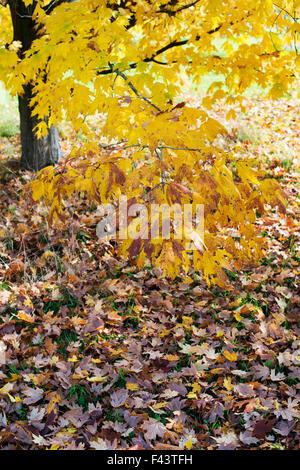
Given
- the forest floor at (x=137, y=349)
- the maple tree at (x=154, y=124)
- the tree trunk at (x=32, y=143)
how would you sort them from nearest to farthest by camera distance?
the maple tree at (x=154, y=124) < the forest floor at (x=137, y=349) < the tree trunk at (x=32, y=143)

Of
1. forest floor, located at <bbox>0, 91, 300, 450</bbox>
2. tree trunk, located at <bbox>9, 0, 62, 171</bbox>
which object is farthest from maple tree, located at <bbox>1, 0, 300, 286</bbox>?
tree trunk, located at <bbox>9, 0, 62, 171</bbox>

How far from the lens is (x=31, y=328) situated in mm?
3369

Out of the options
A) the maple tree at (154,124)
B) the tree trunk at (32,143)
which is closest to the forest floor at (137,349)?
the maple tree at (154,124)

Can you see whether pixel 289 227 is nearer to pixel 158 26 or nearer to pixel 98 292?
pixel 98 292

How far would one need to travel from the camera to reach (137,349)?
10.2 ft

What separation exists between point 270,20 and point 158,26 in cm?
164

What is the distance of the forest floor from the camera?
8.18 feet

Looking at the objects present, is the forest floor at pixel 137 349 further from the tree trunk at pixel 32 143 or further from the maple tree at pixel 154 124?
the tree trunk at pixel 32 143

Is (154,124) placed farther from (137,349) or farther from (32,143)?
(32,143)

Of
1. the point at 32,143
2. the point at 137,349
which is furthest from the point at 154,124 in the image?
the point at 32,143

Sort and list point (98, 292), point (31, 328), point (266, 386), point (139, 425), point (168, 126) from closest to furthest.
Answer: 1. point (168, 126)
2. point (139, 425)
3. point (266, 386)
4. point (31, 328)
5. point (98, 292)

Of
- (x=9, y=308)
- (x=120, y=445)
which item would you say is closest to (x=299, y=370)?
(x=120, y=445)

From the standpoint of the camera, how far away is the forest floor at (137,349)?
249cm

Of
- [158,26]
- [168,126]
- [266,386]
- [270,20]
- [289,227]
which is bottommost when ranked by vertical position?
[266,386]
